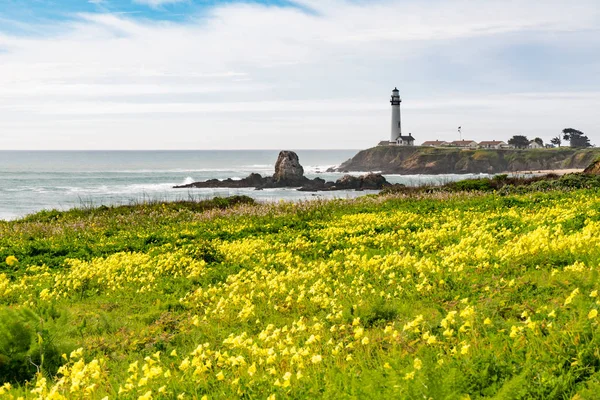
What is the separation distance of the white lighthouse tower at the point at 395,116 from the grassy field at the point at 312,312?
13362 centimetres

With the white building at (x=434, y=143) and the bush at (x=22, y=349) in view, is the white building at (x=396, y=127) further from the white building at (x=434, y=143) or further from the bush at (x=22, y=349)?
the bush at (x=22, y=349)

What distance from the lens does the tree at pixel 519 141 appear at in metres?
162

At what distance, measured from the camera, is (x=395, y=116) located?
155500mm

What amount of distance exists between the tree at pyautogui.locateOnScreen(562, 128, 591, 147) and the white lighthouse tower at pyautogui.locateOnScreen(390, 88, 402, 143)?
5665cm

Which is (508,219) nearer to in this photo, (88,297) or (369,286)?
(369,286)

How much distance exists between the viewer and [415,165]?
5281 inches

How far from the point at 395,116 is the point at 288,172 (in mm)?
78004

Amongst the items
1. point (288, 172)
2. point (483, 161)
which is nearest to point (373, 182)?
point (288, 172)

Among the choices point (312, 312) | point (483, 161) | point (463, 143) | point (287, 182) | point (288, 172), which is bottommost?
point (312, 312)

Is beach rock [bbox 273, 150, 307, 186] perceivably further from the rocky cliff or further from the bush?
the bush

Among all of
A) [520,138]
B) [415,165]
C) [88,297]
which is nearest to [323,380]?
[88,297]

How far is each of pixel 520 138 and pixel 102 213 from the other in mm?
156440

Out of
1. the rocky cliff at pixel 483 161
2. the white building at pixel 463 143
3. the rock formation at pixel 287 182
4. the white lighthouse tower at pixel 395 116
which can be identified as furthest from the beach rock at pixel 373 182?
the white building at pixel 463 143

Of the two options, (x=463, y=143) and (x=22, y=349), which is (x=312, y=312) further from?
(x=463, y=143)
